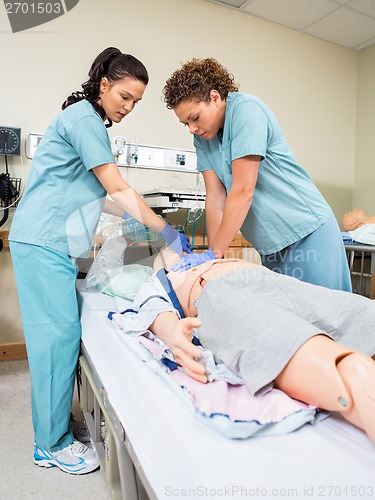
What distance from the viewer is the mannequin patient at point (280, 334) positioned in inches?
26.0

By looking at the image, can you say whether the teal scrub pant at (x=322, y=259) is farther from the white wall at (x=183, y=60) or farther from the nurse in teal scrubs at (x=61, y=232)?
the white wall at (x=183, y=60)

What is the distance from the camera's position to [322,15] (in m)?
3.25

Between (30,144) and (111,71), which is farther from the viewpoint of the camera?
(30,144)

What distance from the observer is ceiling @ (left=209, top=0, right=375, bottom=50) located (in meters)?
3.09

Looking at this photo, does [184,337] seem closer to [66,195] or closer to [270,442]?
[270,442]

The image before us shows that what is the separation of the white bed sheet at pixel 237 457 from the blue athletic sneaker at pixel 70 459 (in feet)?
2.46

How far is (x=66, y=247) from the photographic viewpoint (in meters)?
1.41

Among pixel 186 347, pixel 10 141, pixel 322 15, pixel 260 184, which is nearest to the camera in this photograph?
pixel 186 347

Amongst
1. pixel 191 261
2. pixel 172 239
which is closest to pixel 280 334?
pixel 191 261

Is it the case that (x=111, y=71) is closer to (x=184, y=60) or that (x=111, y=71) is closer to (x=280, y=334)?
(x=280, y=334)

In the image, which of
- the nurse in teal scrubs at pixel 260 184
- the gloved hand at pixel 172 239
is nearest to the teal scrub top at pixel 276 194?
the nurse in teal scrubs at pixel 260 184

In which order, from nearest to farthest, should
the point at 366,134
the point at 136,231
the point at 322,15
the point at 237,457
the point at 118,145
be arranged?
1. the point at 237,457
2. the point at 136,231
3. the point at 118,145
4. the point at 322,15
5. the point at 366,134

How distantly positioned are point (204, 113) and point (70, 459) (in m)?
1.37

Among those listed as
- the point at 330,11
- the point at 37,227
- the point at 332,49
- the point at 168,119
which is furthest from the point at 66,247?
the point at 332,49
